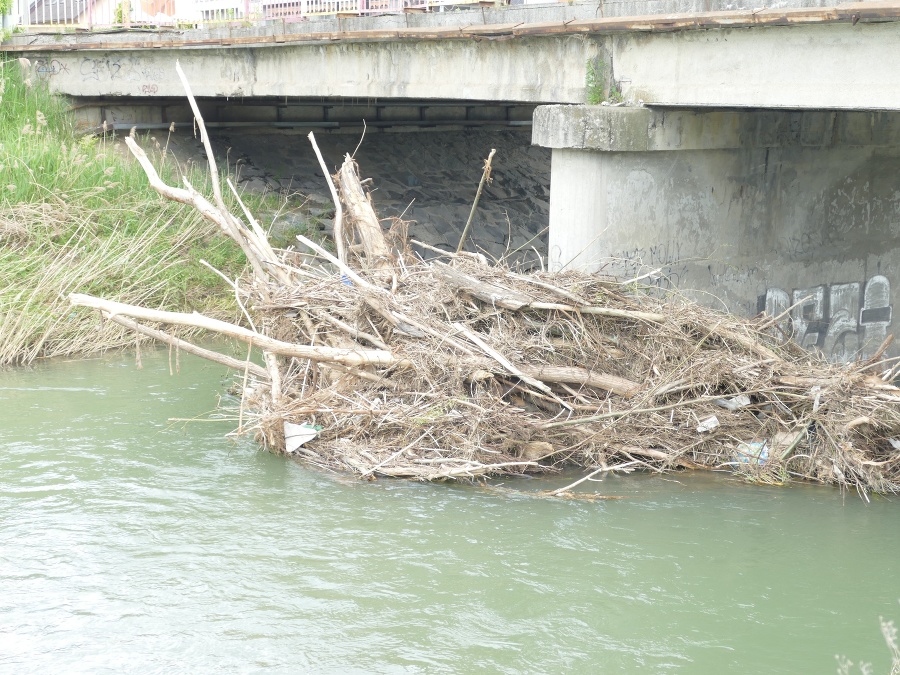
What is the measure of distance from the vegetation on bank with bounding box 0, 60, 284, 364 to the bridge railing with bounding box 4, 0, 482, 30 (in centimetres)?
176

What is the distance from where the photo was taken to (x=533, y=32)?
8.71 meters

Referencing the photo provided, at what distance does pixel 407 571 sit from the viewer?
19.7 feet

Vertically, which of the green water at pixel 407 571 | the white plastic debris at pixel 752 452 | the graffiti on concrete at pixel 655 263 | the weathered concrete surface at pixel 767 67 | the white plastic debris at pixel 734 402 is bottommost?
the green water at pixel 407 571

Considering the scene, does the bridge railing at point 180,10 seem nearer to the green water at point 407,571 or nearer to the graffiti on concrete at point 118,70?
the graffiti on concrete at point 118,70

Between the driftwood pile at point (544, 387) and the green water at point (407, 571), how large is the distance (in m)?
0.24

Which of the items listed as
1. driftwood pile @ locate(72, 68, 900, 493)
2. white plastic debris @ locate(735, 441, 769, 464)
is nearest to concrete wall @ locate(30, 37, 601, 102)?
driftwood pile @ locate(72, 68, 900, 493)

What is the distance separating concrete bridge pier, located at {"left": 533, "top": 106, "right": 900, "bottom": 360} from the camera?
8359 mm

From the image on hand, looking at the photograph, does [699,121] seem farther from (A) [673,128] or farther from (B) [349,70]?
(B) [349,70]

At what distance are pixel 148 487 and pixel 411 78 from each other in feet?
16.2

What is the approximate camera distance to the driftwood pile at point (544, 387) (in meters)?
7.24

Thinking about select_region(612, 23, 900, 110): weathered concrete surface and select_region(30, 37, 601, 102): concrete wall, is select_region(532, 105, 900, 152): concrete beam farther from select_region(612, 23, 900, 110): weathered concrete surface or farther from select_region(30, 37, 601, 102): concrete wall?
select_region(30, 37, 601, 102): concrete wall

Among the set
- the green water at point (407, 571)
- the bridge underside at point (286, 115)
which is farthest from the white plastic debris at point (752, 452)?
the bridge underside at point (286, 115)

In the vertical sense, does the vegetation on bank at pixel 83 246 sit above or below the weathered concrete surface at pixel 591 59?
below

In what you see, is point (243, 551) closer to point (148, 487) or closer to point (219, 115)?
point (148, 487)
